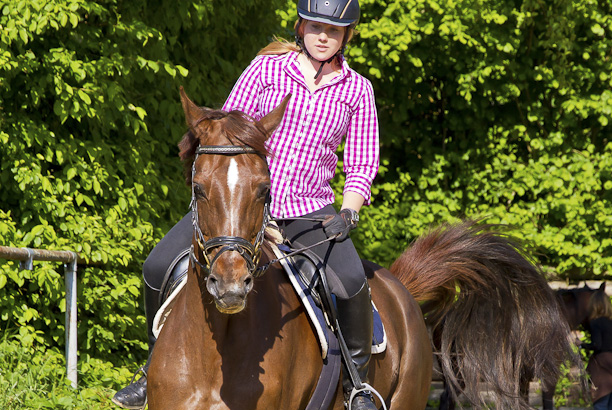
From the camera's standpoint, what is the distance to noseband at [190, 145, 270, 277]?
3295 millimetres

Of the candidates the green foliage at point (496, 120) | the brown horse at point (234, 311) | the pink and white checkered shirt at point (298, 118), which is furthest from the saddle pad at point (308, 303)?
the green foliage at point (496, 120)

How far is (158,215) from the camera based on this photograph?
310 inches

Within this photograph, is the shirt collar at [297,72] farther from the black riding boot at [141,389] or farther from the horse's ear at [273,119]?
the black riding boot at [141,389]

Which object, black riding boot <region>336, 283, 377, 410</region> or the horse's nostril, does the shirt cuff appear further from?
the horse's nostril

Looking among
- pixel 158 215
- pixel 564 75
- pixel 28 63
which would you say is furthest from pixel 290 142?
pixel 564 75

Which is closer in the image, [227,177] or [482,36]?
[227,177]

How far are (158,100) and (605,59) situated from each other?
221 inches

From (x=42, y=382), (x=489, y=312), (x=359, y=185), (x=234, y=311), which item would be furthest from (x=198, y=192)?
(x=42, y=382)

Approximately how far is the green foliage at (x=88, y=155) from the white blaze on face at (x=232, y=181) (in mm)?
3551

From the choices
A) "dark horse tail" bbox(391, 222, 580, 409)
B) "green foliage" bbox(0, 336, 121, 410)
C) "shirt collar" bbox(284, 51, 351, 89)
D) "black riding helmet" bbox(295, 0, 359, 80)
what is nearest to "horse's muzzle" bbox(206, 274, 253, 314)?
"shirt collar" bbox(284, 51, 351, 89)

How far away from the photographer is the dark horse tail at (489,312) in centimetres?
602

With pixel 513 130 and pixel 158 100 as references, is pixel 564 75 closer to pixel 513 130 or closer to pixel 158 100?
pixel 513 130

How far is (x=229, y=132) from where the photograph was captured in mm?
3486

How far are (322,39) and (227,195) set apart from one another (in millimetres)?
1347
